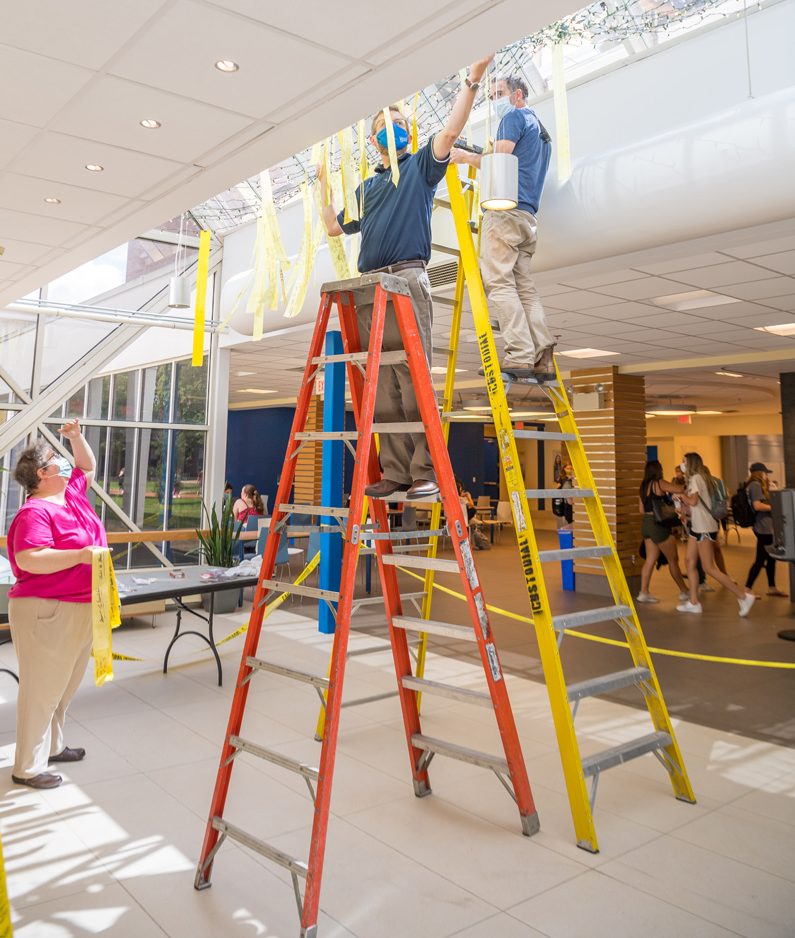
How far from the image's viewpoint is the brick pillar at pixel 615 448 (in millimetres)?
9492

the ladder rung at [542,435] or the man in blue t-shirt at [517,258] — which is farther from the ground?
the man in blue t-shirt at [517,258]

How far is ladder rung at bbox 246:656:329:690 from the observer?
7.08 ft

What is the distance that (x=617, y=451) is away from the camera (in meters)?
9.58

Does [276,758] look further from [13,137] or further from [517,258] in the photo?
[13,137]

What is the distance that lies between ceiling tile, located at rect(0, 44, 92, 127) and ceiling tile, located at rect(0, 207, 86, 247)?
1108 millimetres

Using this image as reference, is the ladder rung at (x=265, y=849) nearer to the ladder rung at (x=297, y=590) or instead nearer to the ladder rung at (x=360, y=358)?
the ladder rung at (x=297, y=590)

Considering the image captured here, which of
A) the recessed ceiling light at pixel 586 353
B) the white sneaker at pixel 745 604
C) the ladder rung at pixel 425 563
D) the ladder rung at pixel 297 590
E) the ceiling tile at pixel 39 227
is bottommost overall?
the white sneaker at pixel 745 604

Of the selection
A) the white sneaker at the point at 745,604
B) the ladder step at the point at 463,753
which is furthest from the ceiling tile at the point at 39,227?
the white sneaker at the point at 745,604

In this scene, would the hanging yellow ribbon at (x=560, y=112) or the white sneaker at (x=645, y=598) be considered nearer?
the hanging yellow ribbon at (x=560, y=112)

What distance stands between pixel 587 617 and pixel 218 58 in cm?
255

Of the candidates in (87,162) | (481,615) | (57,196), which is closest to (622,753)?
(481,615)

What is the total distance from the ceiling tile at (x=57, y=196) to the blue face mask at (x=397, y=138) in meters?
1.72

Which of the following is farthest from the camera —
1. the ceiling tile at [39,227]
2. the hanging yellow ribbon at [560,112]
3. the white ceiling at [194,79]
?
the ceiling tile at [39,227]

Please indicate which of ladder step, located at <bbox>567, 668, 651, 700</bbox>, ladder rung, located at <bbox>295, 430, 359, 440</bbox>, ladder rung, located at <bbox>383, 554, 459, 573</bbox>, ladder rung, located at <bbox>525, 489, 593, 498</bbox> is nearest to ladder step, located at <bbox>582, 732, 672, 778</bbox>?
ladder step, located at <bbox>567, 668, 651, 700</bbox>
